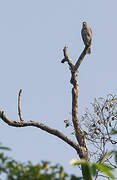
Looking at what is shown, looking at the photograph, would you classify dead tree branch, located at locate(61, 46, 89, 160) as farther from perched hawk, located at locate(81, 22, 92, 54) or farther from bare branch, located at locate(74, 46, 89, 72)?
perched hawk, located at locate(81, 22, 92, 54)

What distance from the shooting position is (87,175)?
256 cm

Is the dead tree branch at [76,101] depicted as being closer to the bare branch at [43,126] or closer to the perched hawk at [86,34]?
the bare branch at [43,126]

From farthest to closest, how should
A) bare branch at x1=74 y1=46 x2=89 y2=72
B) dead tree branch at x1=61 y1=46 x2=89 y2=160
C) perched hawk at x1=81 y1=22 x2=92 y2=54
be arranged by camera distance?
1. perched hawk at x1=81 y1=22 x2=92 y2=54
2. bare branch at x1=74 y1=46 x2=89 y2=72
3. dead tree branch at x1=61 y1=46 x2=89 y2=160

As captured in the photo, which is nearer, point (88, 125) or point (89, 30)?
point (88, 125)

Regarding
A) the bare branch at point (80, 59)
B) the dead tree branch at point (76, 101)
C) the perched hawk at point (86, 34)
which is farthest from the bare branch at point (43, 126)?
the perched hawk at point (86, 34)

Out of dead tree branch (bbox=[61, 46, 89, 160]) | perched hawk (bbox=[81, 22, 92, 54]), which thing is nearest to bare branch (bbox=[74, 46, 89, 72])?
dead tree branch (bbox=[61, 46, 89, 160])

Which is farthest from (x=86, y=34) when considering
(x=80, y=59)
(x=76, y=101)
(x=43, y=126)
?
(x=43, y=126)

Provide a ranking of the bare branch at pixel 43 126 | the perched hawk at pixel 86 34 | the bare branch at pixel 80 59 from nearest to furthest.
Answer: the bare branch at pixel 43 126, the bare branch at pixel 80 59, the perched hawk at pixel 86 34

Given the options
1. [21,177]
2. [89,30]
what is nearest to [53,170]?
[21,177]

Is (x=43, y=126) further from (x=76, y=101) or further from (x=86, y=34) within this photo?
(x=86, y=34)

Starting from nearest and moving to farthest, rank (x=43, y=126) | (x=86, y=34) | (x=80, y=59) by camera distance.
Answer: (x=43, y=126), (x=80, y=59), (x=86, y=34)

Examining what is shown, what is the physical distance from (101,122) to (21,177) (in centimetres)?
844

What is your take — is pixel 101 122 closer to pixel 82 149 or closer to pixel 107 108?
pixel 107 108

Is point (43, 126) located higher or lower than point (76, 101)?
lower
